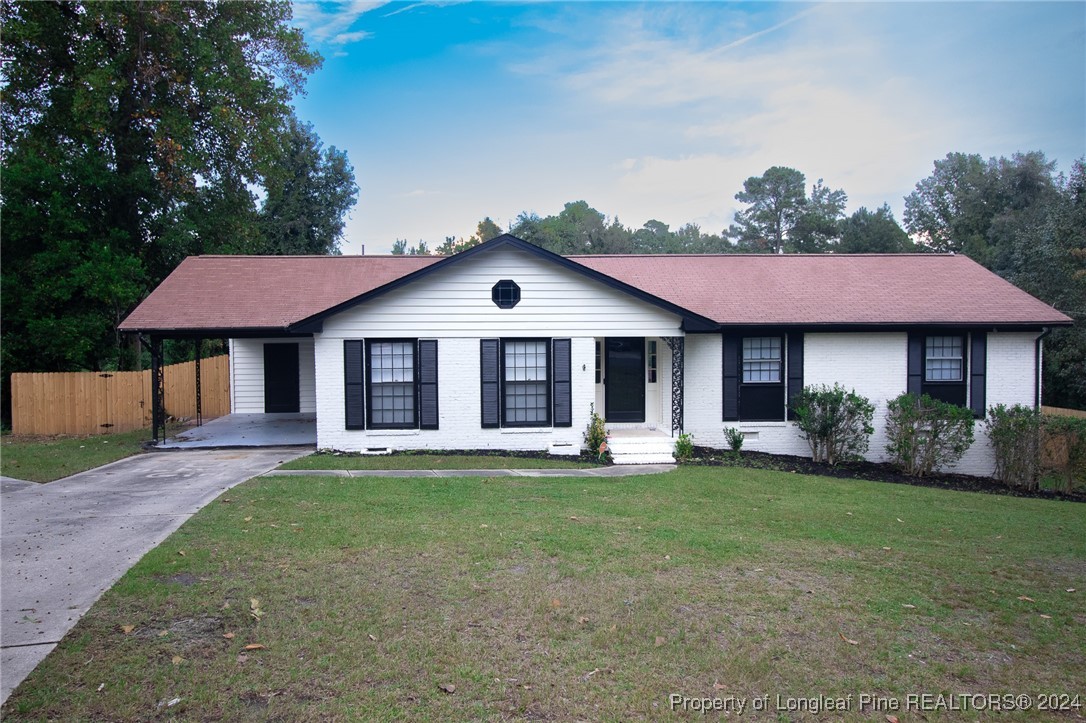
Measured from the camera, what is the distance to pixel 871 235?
41938 millimetres

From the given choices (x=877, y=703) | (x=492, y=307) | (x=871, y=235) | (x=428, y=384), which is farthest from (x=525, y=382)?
(x=871, y=235)

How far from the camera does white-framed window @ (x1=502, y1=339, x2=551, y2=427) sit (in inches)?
559

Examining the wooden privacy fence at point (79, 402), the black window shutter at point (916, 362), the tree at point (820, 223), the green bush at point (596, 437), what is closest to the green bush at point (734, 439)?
the green bush at point (596, 437)

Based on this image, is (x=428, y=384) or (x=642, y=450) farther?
(x=428, y=384)

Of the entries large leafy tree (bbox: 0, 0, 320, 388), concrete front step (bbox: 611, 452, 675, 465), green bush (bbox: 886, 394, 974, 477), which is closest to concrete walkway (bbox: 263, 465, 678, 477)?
concrete front step (bbox: 611, 452, 675, 465)

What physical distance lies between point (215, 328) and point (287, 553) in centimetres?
951

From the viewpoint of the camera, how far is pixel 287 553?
21.5 ft

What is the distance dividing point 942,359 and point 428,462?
38.3 feet

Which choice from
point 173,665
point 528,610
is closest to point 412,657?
point 528,610

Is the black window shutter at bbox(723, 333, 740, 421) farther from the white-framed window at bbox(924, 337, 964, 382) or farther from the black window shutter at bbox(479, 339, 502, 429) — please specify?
the black window shutter at bbox(479, 339, 502, 429)

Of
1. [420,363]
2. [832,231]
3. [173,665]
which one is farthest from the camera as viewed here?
[832,231]

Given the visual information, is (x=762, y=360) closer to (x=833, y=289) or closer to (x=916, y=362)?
(x=833, y=289)

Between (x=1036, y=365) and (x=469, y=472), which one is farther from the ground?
(x=1036, y=365)

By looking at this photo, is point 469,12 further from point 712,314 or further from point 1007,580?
point 1007,580
